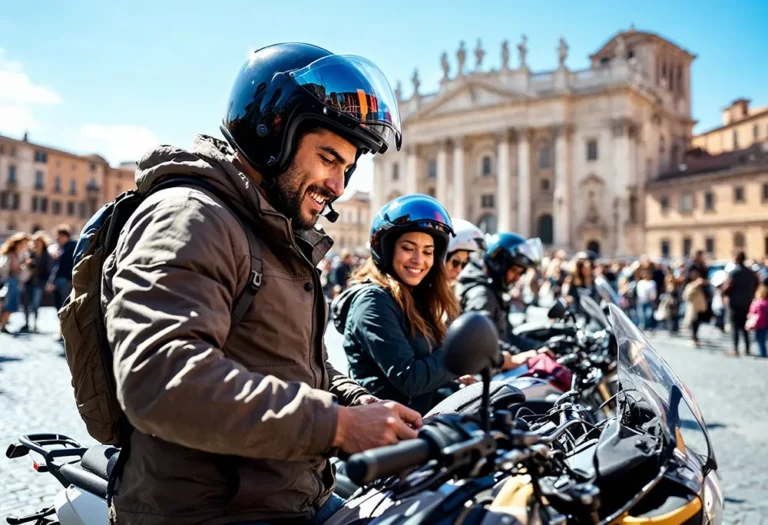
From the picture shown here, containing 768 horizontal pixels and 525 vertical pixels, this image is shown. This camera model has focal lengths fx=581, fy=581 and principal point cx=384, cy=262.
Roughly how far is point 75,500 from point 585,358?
10.5ft

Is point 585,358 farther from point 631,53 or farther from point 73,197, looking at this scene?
point 73,197

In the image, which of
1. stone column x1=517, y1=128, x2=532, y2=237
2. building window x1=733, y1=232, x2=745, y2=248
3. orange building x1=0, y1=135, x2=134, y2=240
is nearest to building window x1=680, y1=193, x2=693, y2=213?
building window x1=733, y1=232, x2=745, y2=248

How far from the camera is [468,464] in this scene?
111 centimetres

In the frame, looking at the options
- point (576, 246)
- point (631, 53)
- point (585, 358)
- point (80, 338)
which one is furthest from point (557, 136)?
point (80, 338)

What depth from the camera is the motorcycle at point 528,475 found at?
1.11 m

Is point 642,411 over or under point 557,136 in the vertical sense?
under

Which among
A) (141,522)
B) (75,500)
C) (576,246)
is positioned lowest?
(75,500)

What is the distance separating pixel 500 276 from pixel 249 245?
3886 mm

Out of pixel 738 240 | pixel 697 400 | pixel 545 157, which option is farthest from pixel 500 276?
pixel 545 157

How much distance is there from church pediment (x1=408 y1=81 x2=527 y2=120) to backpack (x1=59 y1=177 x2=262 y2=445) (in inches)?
2014

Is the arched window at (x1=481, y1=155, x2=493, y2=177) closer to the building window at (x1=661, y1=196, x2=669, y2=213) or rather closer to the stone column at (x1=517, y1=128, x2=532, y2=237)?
the stone column at (x1=517, y1=128, x2=532, y2=237)

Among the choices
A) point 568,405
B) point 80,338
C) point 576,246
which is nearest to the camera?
point 80,338

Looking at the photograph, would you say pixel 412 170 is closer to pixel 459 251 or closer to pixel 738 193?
pixel 738 193

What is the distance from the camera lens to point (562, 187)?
47.2 meters
